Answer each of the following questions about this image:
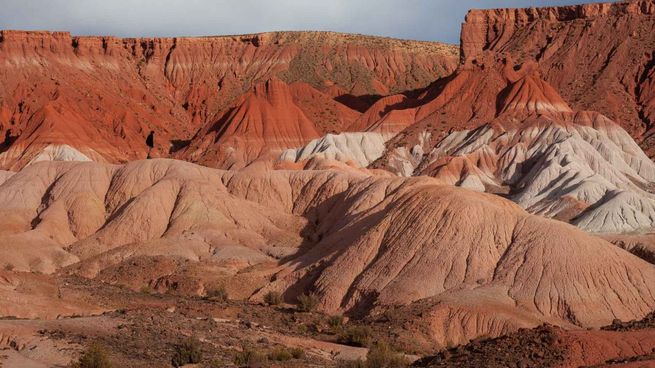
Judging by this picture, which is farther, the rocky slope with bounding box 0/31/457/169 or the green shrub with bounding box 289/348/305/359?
the rocky slope with bounding box 0/31/457/169

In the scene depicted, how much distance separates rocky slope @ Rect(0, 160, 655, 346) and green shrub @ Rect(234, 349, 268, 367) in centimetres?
1426

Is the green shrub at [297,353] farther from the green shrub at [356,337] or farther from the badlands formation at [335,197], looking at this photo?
the green shrub at [356,337]

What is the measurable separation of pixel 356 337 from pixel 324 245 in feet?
84.8

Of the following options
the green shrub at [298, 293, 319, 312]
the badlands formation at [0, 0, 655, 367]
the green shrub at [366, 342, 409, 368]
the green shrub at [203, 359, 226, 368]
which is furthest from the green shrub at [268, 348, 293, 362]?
the green shrub at [298, 293, 319, 312]

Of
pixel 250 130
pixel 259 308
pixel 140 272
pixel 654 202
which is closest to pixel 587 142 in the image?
pixel 654 202

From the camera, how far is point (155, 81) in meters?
187

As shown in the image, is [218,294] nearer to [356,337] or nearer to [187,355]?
[356,337]

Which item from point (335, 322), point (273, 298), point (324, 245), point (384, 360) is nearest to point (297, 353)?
point (384, 360)

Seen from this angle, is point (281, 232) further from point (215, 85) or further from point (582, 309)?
point (215, 85)

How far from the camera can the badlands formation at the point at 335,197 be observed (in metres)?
44.2

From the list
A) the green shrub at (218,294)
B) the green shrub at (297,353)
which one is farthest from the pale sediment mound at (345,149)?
the green shrub at (297,353)

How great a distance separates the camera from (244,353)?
35.7 m

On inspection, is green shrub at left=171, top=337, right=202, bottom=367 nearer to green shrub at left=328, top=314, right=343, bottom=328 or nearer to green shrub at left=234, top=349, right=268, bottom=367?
green shrub at left=234, top=349, right=268, bottom=367

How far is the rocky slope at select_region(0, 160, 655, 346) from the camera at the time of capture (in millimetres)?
55969
